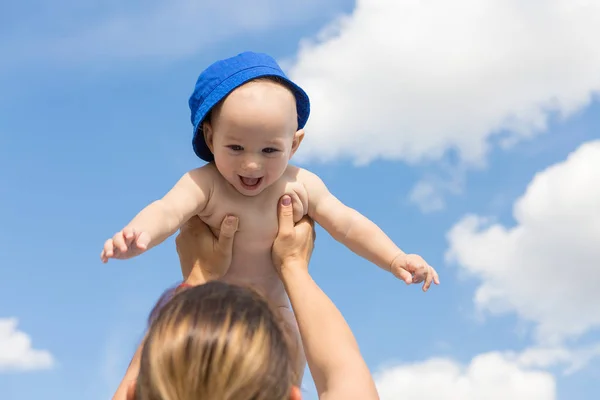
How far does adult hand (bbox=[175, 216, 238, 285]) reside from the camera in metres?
4.13

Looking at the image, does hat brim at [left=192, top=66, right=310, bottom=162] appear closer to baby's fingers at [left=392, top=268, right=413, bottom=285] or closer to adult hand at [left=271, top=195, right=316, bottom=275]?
adult hand at [left=271, top=195, right=316, bottom=275]

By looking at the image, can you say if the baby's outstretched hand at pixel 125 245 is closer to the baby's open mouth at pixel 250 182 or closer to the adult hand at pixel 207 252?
the adult hand at pixel 207 252

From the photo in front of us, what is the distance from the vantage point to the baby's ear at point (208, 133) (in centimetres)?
414

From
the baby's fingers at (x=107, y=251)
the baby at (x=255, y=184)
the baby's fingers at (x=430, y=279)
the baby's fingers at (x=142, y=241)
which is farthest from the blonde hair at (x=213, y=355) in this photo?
the baby's fingers at (x=430, y=279)

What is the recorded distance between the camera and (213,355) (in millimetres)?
1799

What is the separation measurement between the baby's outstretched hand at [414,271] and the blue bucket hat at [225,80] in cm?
112

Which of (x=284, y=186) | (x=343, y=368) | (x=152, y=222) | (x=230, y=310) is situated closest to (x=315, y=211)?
(x=284, y=186)

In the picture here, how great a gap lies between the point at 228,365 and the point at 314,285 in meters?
1.93

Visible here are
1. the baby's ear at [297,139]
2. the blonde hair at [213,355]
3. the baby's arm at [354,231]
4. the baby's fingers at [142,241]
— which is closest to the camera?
the blonde hair at [213,355]

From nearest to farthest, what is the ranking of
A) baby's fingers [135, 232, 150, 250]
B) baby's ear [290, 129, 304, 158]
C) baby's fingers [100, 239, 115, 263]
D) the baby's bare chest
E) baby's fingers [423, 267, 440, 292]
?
baby's fingers [100, 239, 115, 263] < baby's fingers [135, 232, 150, 250] < baby's fingers [423, 267, 440, 292] < the baby's bare chest < baby's ear [290, 129, 304, 158]

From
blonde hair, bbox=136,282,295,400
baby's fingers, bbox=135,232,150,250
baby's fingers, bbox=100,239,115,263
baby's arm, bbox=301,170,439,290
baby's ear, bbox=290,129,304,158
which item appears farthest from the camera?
baby's ear, bbox=290,129,304,158

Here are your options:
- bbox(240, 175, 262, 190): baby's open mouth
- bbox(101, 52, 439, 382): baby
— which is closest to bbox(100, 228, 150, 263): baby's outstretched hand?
bbox(101, 52, 439, 382): baby

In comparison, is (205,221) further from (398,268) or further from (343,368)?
(343,368)

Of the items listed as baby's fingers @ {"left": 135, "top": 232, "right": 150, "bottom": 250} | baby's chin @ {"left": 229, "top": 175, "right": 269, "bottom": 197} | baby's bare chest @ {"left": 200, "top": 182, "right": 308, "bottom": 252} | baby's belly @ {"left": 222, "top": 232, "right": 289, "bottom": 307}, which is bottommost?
baby's fingers @ {"left": 135, "top": 232, "right": 150, "bottom": 250}
